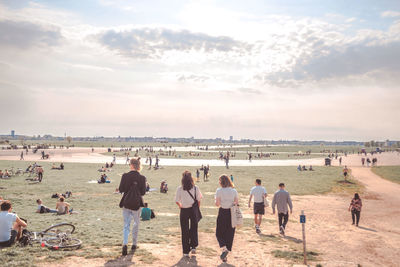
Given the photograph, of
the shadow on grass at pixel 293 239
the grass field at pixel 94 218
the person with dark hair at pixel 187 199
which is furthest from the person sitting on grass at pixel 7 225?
the shadow on grass at pixel 293 239

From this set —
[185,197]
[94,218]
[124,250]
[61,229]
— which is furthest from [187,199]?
[94,218]

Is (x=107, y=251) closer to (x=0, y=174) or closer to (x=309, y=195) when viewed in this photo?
(x=309, y=195)

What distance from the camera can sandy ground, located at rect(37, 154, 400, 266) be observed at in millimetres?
7378

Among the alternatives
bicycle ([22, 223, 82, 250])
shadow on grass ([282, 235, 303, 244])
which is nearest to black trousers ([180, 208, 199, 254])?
bicycle ([22, 223, 82, 250])

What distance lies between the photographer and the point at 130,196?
679 cm

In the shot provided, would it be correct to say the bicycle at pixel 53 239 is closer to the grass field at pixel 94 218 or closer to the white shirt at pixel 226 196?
the grass field at pixel 94 218

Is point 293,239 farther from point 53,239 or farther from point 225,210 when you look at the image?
point 53,239

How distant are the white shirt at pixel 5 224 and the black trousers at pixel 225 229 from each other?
536 centimetres

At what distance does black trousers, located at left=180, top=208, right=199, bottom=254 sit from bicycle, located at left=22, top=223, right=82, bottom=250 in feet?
9.92

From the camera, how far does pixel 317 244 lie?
395 inches

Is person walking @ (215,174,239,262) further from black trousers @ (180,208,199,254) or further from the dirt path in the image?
black trousers @ (180,208,199,254)

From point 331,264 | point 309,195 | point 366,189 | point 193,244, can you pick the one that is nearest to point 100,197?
point 193,244

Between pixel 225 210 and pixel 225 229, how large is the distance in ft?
1.64

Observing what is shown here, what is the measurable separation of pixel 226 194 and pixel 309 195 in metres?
18.7
